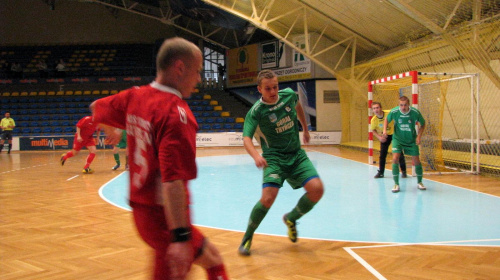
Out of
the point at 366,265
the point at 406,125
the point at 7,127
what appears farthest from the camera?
the point at 7,127

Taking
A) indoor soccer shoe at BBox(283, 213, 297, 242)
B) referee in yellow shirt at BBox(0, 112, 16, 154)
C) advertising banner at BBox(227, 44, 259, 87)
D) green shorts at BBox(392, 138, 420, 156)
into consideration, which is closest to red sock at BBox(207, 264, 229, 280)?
indoor soccer shoe at BBox(283, 213, 297, 242)

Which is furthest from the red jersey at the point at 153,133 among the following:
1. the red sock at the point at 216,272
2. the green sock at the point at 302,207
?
the green sock at the point at 302,207

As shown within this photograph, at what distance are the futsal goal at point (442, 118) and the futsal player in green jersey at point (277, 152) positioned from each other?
5909mm

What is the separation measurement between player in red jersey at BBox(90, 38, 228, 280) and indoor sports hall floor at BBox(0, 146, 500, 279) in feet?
5.94

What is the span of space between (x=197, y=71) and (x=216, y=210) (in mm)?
4499

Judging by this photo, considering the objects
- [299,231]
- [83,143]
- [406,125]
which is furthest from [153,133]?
[83,143]

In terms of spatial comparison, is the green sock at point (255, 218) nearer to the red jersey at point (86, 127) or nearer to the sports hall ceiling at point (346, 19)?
the red jersey at point (86, 127)

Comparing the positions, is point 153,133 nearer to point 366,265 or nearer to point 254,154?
point 254,154

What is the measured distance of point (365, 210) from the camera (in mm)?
5902

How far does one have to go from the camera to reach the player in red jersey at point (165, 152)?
1604mm

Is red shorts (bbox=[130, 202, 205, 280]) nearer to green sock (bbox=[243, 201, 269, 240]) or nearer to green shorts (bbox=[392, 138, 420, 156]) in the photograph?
green sock (bbox=[243, 201, 269, 240])

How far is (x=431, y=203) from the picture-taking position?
637 centimetres

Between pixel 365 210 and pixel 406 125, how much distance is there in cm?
252

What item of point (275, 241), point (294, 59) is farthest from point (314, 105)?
point (275, 241)
